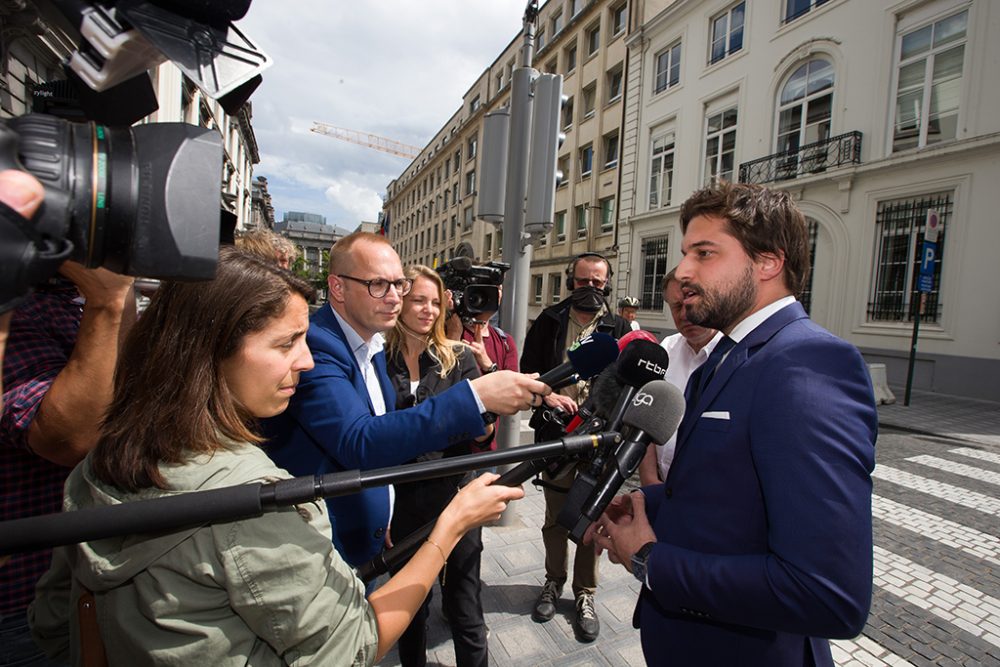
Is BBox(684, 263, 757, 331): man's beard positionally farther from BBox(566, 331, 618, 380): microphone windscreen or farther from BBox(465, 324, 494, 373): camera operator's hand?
BBox(465, 324, 494, 373): camera operator's hand

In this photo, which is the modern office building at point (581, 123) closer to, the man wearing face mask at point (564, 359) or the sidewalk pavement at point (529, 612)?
the man wearing face mask at point (564, 359)

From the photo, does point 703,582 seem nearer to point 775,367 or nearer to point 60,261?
point 775,367

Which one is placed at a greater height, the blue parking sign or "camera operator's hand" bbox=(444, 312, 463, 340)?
the blue parking sign

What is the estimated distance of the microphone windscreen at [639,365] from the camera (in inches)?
55.9

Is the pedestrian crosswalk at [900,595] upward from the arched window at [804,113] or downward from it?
downward

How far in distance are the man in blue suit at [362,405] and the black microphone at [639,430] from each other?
321 mm

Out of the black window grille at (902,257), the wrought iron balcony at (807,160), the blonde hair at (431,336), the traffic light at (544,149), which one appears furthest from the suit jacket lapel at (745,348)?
the wrought iron balcony at (807,160)

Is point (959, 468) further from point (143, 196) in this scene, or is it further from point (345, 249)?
point (143, 196)

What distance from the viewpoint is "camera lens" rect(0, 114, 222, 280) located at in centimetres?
73

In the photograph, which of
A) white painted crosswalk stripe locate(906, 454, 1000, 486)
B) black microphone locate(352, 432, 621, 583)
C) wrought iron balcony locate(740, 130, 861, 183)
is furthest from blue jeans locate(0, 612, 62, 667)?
wrought iron balcony locate(740, 130, 861, 183)

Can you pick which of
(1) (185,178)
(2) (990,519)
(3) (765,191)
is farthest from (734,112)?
(1) (185,178)

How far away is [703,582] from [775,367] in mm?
572

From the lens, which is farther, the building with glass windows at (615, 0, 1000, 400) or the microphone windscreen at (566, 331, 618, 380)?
the building with glass windows at (615, 0, 1000, 400)

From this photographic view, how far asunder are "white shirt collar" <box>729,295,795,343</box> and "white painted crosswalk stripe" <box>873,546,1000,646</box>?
3.08 meters
